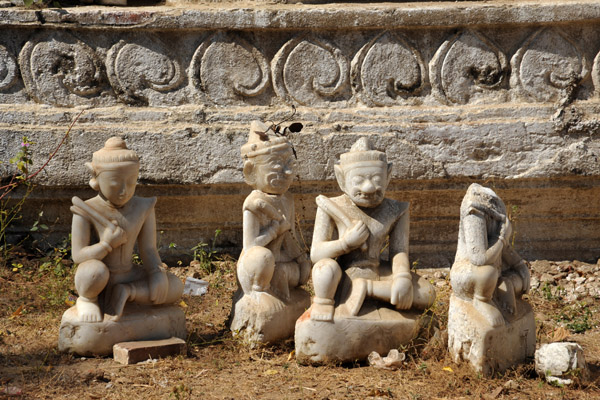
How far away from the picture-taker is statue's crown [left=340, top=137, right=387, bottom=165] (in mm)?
4121

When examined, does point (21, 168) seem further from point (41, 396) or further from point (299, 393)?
point (299, 393)

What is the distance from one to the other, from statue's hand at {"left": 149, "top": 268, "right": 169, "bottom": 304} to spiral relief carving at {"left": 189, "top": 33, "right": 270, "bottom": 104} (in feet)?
6.30

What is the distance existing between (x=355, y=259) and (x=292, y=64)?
2056 millimetres

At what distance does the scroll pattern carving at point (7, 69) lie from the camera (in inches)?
225

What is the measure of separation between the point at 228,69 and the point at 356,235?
2.16m

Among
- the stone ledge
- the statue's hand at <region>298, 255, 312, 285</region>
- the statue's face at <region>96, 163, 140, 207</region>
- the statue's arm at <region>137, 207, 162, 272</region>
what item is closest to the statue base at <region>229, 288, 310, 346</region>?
the statue's hand at <region>298, 255, 312, 285</region>

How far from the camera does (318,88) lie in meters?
5.76

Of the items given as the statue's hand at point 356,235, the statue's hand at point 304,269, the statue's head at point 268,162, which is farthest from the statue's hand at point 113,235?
the statue's hand at point 356,235

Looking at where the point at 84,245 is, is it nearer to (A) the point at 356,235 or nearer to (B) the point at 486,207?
(A) the point at 356,235

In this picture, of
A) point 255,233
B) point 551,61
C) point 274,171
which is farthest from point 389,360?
point 551,61

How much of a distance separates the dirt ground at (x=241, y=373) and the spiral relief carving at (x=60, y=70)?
1.72m

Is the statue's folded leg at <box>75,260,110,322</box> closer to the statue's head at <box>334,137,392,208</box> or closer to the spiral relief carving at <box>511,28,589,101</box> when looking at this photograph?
the statue's head at <box>334,137,392,208</box>

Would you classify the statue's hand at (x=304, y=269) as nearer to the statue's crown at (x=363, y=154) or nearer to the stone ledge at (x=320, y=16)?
the statue's crown at (x=363, y=154)

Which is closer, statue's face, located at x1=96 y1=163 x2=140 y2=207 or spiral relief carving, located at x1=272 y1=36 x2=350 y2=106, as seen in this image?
statue's face, located at x1=96 y1=163 x2=140 y2=207
